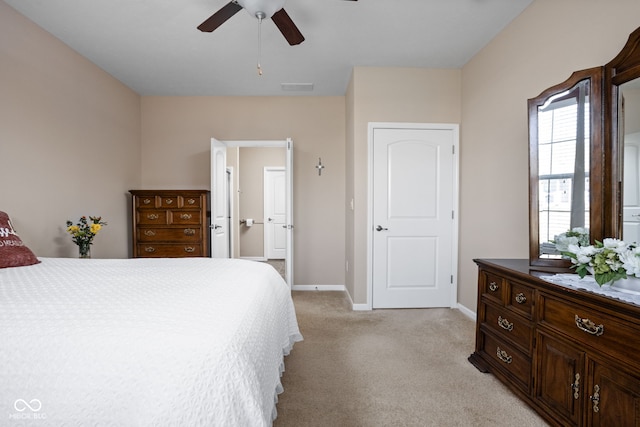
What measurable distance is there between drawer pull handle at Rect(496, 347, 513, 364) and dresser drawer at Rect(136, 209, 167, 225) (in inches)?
140

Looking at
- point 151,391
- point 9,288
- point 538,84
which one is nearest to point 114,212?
point 9,288

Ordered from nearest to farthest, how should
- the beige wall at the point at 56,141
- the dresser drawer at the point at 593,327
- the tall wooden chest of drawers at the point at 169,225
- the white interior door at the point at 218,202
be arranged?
1. the dresser drawer at the point at 593,327
2. the beige wall at the point at 56,141
3. the tall wooden chest of drawers at the point at 169,225
4. the white interior door at the point at 218,202

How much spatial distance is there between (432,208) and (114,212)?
12.1 ft

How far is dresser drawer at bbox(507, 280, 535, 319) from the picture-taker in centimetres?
173

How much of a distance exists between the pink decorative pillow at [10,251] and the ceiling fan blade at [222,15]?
1.81 meters

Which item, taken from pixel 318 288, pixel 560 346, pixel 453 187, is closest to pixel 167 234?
pixel 318 288

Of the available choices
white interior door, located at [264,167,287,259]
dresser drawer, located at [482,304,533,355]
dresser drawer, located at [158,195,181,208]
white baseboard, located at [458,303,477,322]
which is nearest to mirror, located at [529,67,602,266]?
dresser drawer, located at [482,304,533,355]

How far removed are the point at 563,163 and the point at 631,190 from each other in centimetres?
38

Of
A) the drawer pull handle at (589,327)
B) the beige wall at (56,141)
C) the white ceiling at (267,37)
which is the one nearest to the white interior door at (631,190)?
the drawer pull handle at (589,327)

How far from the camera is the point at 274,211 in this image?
22.2 ft

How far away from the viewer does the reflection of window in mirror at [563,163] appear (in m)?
1.79

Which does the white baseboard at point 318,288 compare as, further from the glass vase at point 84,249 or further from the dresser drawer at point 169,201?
the glass vase at point 84,249

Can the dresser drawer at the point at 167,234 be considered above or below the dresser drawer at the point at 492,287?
above

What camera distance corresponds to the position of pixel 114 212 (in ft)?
12.0
